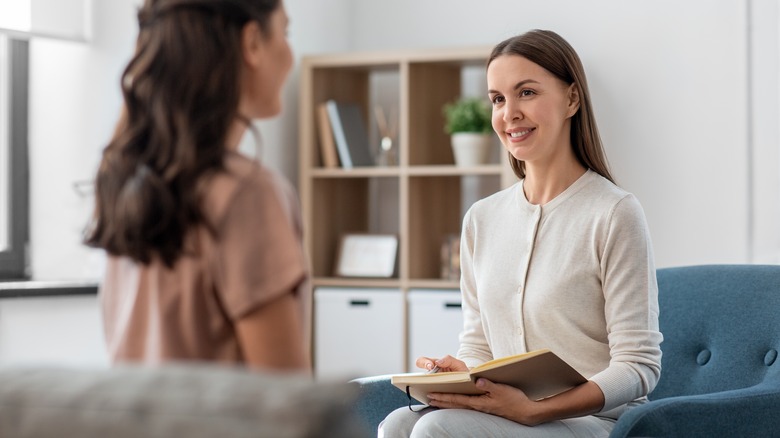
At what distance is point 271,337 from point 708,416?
1.20 m

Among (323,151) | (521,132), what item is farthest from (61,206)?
(521,132)

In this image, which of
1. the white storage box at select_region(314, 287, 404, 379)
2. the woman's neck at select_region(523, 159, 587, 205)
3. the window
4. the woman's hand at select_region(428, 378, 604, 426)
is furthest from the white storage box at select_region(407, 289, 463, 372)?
the woman's hand at select_region(428, 378, 604, 426)

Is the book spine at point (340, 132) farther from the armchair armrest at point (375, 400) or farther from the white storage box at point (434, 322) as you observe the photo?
the armchair armrest at point (375, 400)

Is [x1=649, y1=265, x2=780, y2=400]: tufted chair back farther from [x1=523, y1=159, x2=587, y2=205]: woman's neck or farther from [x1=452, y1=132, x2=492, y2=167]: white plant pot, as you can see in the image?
[x1=452, y1=132, x2=492, y2=167]: white plant pot

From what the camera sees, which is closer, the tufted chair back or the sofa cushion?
the sofa cushion

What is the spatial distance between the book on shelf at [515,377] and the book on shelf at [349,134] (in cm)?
235

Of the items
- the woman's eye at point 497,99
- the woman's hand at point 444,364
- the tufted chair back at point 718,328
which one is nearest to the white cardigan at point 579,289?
the woman's hand at point 444,364

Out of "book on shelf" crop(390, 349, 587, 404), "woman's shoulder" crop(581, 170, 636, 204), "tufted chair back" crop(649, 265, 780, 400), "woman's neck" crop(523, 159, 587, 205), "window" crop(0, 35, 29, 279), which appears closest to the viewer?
"book on shelf" crop(390, 349, 587, 404)

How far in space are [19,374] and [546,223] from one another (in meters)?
1.46

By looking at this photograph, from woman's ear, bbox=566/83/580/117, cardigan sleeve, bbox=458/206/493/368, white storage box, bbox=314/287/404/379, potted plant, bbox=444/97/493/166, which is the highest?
potted plant, bbox=444/97/493/166

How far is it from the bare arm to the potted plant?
3.11 m

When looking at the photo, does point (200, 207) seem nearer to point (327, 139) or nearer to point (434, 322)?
point (434, 322)

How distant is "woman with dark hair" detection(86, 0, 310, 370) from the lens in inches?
44.1

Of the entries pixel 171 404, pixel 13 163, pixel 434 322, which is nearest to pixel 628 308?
pixel 171 404
